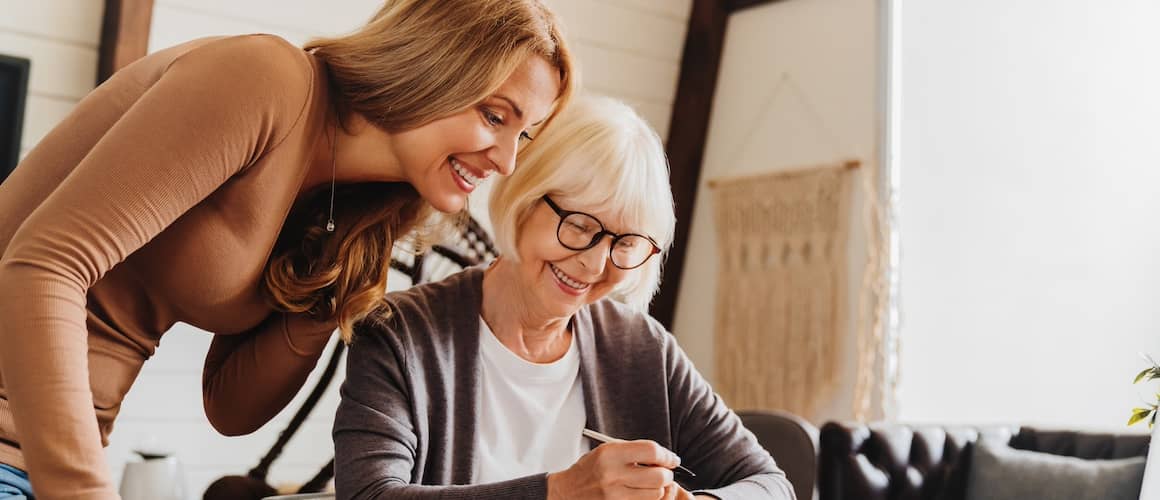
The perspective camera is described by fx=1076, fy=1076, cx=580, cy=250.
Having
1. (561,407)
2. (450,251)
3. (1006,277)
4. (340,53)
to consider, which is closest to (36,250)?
(340,53)

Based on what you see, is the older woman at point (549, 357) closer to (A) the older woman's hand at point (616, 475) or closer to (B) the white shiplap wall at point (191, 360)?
(A) the older woman's hand at point (616, 475)

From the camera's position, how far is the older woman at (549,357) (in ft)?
4.76

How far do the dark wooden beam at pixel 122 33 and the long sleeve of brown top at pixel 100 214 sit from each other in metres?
1.73

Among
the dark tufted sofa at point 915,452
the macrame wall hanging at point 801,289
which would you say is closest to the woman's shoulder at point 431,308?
the dark tufted sofa at point 915,452

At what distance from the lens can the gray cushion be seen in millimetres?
2258

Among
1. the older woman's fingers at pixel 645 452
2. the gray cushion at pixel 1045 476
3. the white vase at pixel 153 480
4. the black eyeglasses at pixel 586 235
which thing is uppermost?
the black eyeglasses at pixel 586 235

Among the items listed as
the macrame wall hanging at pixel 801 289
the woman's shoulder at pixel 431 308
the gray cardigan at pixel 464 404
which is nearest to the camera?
the gray cardigan at pixel 464 404

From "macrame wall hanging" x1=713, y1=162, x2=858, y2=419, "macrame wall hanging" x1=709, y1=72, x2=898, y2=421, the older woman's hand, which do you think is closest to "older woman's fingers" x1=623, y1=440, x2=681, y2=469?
the older woman's hand

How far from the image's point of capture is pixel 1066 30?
121 inches

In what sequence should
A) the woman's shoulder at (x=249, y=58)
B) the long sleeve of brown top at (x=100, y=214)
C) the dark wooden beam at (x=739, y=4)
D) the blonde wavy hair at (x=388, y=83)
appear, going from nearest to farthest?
the long sleeve of brown top at (x=100, y=214) → the woman's shoulder at (x=249, y=58) → the blonde wavy hair at (x=388, y=83) → the dark wooden beam at (x=739, y=4)

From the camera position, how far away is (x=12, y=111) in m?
2.69

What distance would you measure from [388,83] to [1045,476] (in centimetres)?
178

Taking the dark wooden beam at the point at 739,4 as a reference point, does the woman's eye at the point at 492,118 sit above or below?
below

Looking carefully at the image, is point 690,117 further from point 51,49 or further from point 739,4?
point 51,49
